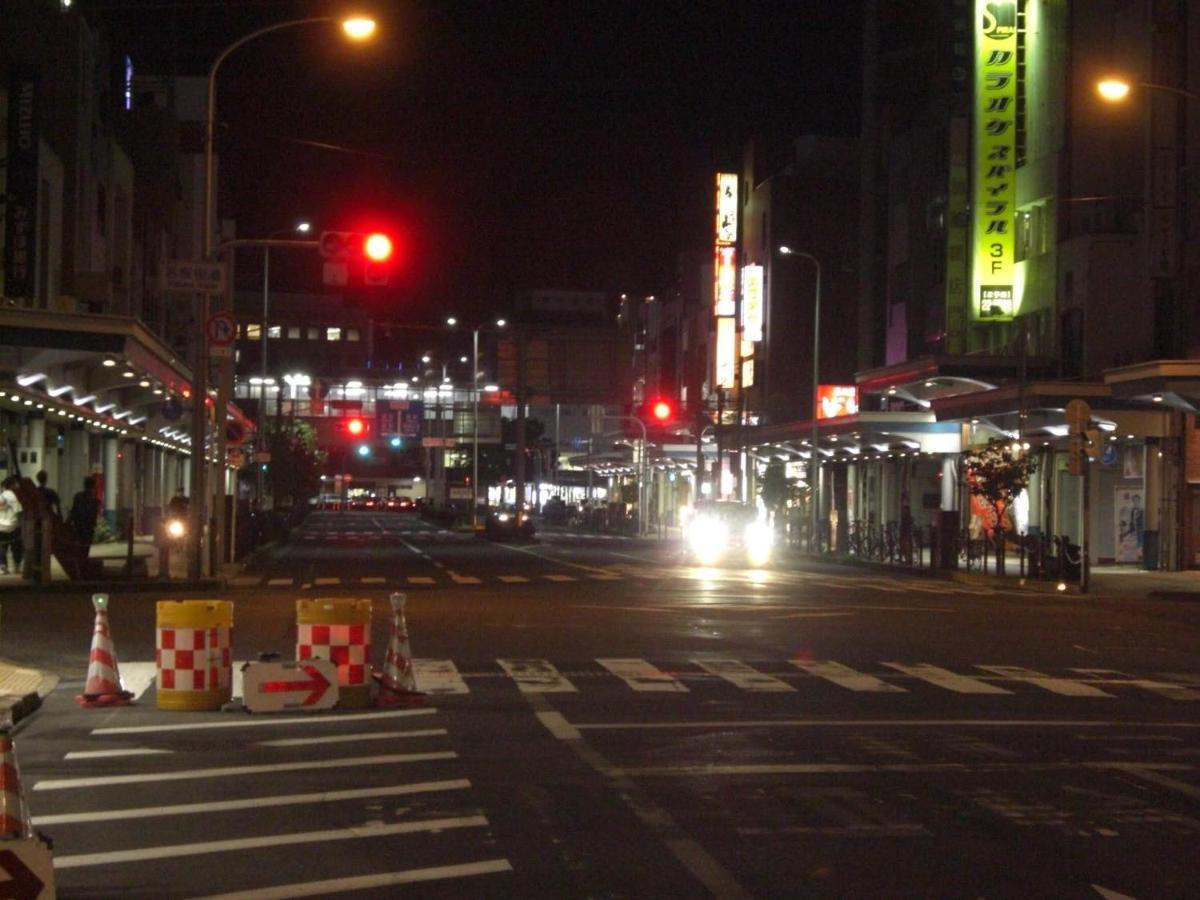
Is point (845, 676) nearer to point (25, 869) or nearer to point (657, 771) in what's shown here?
point (657, 771)

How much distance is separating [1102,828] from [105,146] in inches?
1990

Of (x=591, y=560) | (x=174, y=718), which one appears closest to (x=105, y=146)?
(x=591, y=560)

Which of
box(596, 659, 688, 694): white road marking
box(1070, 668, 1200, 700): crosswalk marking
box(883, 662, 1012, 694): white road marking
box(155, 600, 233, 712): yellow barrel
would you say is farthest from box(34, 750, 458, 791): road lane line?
box(1070, 668, 1200, 700): crosswalk marking

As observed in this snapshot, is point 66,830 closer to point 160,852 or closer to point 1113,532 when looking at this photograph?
point 160,852

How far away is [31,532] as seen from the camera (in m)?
31.7

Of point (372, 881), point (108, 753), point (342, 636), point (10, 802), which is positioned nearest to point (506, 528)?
A: point (342, 636)

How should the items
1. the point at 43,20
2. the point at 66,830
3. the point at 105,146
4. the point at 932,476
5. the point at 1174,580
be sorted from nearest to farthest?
the point at 66,830 → the point at 1174,580 → the point at 43,20 → the point at 105,146 → the point at 932,476

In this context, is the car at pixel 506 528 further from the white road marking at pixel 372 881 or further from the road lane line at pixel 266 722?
the white road marking at pixel 372 881

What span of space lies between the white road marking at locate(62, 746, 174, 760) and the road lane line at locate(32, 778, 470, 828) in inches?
82.2

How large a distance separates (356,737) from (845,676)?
645cm

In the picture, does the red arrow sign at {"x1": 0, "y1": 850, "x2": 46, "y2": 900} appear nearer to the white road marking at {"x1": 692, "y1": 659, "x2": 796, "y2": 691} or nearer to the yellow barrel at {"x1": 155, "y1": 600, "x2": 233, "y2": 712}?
the yellow barrel at {"x1": 155, "y1": 600, "x2": 233, "y2": 712}

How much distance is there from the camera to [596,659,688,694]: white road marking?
16.9 m

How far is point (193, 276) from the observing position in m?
32.5

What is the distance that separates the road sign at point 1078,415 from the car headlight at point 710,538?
2218 centimetres
